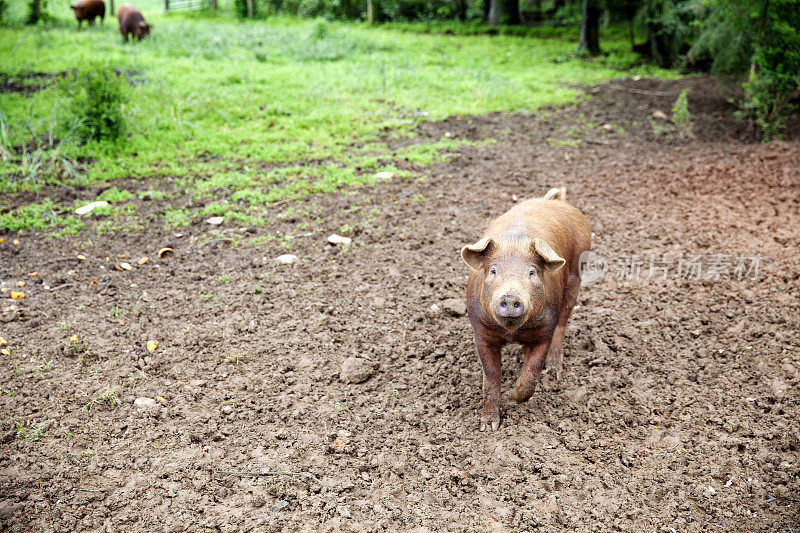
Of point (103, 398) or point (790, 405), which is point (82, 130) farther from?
point (790, 405)

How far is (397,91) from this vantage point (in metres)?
11.6

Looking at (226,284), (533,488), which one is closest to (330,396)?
(533,488)

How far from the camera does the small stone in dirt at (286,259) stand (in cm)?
584

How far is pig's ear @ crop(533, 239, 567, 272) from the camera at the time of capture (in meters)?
3.41

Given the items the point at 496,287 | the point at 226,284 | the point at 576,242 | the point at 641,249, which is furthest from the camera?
the point at 641,249

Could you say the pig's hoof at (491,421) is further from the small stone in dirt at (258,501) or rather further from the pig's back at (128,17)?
the pig's back at (128,17)

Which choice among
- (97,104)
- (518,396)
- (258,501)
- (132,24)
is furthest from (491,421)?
(132,24)

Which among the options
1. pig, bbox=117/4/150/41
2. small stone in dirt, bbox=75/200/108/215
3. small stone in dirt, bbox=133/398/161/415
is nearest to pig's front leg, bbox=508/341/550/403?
small stone in dirt, bbox=133/398/161/415

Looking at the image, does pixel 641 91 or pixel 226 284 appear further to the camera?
pixel 641 91

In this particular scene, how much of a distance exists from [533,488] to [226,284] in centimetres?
326

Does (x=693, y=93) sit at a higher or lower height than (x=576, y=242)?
higher

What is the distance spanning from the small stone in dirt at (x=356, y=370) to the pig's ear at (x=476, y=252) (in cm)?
124

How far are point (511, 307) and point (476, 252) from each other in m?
0.52

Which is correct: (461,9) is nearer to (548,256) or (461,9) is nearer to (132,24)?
(132,24)
